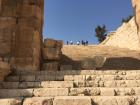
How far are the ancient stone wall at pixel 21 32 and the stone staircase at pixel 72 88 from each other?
103 inches

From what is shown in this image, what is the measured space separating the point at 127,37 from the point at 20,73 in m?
19.4

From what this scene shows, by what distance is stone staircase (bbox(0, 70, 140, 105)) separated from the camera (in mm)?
5531

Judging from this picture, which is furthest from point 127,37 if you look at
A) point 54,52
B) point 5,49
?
point 5,49

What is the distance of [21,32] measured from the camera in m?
11.4

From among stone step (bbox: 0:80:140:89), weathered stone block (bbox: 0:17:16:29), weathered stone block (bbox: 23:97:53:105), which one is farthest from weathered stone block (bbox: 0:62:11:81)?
weathered stone block (bbox: 0:17:16:29)

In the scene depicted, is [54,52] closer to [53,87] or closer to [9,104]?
[53,87]

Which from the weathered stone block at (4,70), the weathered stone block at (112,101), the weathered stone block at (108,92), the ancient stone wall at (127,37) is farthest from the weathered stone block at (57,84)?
the ancient stone wall at (127,37)

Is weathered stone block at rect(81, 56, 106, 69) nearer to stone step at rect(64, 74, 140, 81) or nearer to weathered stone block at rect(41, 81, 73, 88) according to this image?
stone step at rect(64, 74, 140, 81)

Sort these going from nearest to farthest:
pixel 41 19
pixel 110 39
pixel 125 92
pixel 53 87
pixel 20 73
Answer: pixel 125 92, pixel 53 87, pixel 20 73, pixel 41 19, pixel 110 39

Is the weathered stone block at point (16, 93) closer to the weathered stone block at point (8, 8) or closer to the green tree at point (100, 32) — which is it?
the weathered stone block at point (8, 8)

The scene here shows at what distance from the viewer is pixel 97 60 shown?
13.5 meters

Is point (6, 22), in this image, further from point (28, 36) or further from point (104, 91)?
point (104, 91)

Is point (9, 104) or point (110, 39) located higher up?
point (110, 39)

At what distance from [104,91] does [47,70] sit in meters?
5.42
